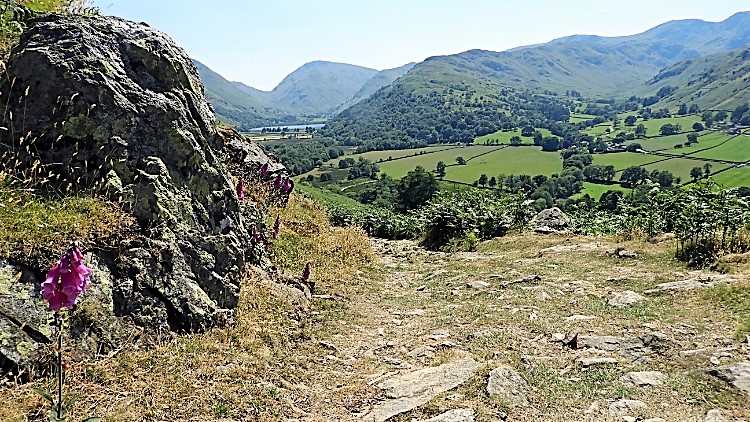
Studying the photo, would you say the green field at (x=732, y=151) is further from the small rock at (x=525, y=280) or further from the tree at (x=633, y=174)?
the small rock at (x=525, y=280)

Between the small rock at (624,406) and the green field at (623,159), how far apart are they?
103m

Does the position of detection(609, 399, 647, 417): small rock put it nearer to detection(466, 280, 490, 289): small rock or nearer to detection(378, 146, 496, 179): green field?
detection(466, 280, 490, 289): small rock

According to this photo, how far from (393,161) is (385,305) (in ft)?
398

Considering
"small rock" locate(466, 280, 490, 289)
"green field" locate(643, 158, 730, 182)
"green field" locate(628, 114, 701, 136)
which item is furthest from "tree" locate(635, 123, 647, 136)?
"small rock" locate(466, 280, 490, 289)

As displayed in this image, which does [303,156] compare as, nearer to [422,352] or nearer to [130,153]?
[130,153]

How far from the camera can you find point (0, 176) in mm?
6117

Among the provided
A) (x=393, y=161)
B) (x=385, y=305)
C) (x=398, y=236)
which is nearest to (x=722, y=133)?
(x=393, y=161)

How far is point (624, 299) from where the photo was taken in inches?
392

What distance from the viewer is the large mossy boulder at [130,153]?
6.82m

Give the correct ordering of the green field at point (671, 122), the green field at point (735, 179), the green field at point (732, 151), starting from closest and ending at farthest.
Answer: the green field at point (735, 179) → the green field at point (732, 151) → the green field at point (671, 122)

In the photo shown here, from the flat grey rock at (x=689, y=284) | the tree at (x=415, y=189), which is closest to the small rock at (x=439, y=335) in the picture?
the flat grey rock at (x=689, y=284)

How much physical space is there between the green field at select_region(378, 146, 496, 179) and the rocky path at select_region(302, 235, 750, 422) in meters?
90.2

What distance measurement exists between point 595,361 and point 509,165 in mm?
108914

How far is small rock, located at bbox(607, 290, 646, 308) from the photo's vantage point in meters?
9.66
